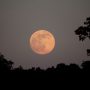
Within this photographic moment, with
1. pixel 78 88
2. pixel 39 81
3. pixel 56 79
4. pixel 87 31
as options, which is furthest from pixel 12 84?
pixel 87 31

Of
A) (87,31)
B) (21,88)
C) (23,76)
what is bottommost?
(21,88)

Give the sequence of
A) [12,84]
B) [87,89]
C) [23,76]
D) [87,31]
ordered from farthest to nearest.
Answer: [87,31], [23,76], [12,84], [87,89]

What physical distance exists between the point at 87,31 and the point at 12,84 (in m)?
16.7

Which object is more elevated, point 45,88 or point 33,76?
point 33,76

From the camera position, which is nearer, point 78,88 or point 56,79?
point 78,88

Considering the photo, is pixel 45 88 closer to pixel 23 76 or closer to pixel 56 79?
pixel 56 79

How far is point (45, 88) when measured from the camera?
2705 centimetres

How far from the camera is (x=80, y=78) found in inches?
1129

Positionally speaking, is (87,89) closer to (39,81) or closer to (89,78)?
(89,78)

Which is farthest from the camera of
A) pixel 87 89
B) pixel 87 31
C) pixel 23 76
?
pixel 87 31

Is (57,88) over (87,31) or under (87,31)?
under

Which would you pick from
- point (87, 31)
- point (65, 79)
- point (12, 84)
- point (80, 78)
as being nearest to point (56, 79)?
point (65, 79)

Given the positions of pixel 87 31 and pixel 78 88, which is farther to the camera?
pixel 87 31

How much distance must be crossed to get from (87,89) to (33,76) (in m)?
7.64
